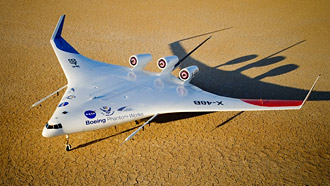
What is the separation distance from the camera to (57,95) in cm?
2030

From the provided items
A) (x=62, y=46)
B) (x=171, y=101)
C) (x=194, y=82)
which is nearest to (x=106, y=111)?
(x=171, y=101)

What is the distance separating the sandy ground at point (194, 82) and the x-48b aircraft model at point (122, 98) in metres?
1.71

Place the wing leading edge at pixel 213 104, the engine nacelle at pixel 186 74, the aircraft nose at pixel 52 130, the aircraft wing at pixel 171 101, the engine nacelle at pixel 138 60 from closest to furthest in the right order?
the aircraft nose at pixel 52 130
the aircraft wing at pixel 171 101
the wing leading edge at pixel 213 104
the engine nacelle at pixel 186 74
the engine nacelle at pixel 138 60

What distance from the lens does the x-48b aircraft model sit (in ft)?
48.5

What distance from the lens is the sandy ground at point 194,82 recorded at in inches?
575

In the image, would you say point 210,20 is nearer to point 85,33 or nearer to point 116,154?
point 85,33

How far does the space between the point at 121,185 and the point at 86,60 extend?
1157 centimetres

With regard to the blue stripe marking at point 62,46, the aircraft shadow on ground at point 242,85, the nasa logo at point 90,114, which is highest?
the blue stripe marking at point 62,46

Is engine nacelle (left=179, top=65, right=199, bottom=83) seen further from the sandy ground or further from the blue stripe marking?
the blue stripe marking

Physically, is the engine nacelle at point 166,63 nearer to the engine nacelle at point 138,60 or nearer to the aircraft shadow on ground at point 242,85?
the engine nacelle at point 138,60

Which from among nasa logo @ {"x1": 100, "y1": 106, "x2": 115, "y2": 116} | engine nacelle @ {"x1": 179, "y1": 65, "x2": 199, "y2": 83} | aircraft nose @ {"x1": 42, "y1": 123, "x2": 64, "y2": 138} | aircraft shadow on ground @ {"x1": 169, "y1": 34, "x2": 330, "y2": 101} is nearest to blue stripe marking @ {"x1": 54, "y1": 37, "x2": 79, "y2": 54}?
nasa logo @ {"x1": 100, "y1": 106, "x2": 115, "y2": 116}

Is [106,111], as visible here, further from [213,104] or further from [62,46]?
[62,46]

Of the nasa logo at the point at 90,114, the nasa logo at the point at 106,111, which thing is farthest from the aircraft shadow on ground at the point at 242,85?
the nasa logo at the point at 90,114

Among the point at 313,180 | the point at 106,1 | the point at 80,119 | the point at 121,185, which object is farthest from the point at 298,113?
the point at 106,1
